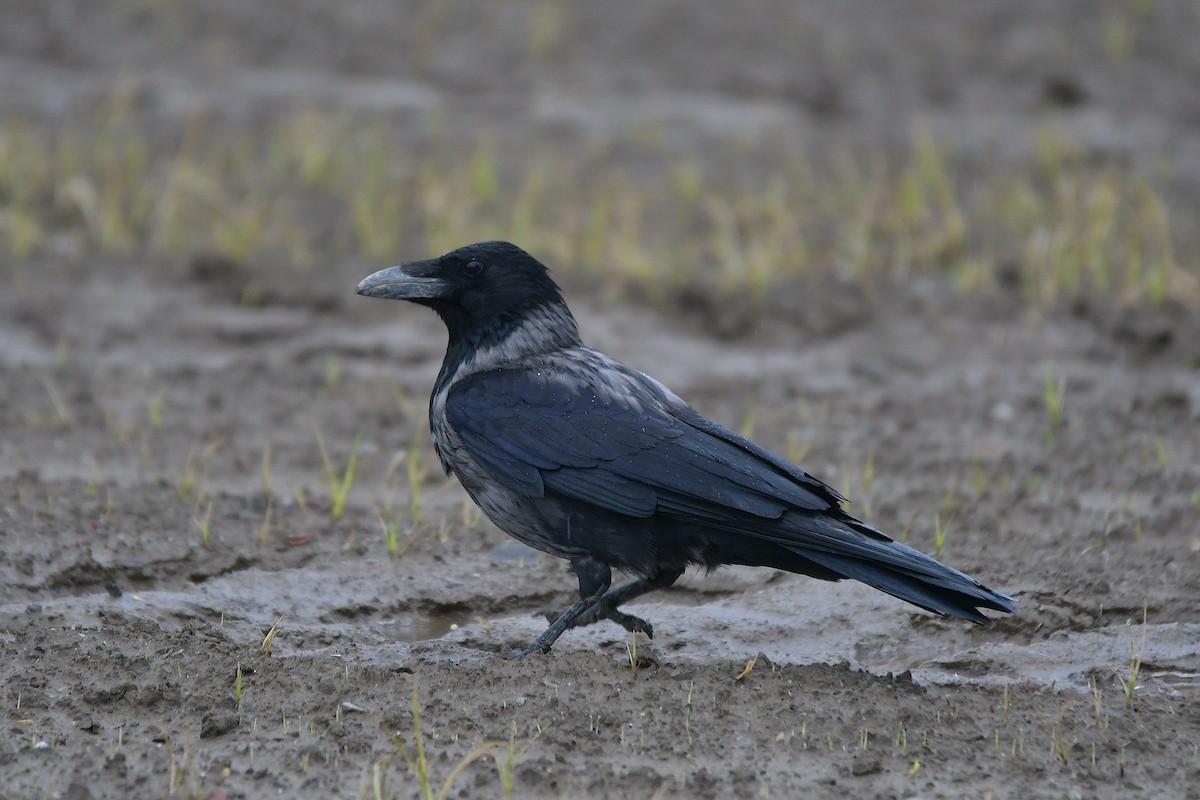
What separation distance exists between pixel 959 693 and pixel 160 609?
2.40 metres

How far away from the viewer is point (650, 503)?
166 inches

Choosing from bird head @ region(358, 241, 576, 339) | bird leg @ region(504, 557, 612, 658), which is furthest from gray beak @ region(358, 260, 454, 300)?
bird leg @ region(504, 557, 612, 658)

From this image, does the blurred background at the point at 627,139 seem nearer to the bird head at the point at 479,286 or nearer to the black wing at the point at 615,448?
the bird head at the point at 479,286

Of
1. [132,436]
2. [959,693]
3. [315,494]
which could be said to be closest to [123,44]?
[132,436]

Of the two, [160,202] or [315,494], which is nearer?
[315,494]

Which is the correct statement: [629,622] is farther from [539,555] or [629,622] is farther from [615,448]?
[539,555]

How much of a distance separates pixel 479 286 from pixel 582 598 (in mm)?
1200

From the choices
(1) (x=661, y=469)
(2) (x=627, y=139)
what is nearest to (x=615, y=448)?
(1) (x=661, y=469)

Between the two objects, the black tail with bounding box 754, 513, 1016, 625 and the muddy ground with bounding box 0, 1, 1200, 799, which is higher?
the black tail with bounding box 754, 513, 1016, 625

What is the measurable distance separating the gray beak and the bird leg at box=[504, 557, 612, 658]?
43.7 inches

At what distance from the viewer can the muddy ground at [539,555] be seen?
11.8ft

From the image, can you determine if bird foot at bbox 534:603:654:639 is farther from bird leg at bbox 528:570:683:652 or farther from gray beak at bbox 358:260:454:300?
gray beak at bbox 358:260:454:300

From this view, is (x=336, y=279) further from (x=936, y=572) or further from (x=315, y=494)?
(x=936, y=572)

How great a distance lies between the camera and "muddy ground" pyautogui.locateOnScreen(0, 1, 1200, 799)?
3596 mm
